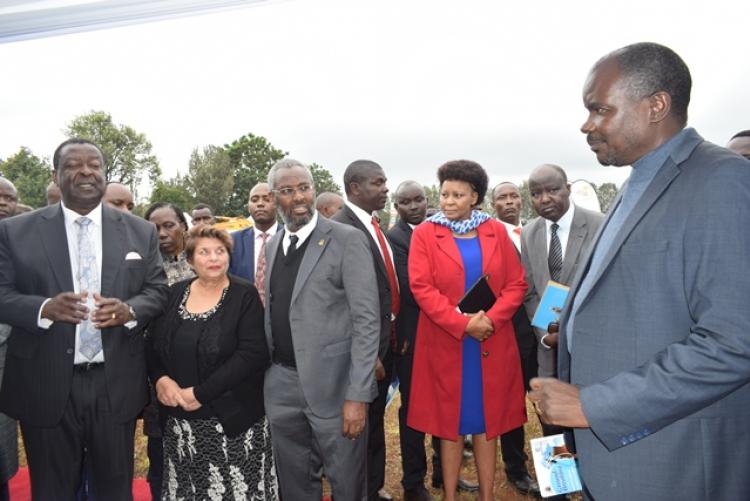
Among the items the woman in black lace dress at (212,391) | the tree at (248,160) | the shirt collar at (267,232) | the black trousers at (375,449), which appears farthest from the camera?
the tree at (248,160)

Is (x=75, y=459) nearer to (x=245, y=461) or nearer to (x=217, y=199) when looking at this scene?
(x=245, y=461)

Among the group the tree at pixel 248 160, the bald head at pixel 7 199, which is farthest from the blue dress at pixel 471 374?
the tree at pixel 248 160

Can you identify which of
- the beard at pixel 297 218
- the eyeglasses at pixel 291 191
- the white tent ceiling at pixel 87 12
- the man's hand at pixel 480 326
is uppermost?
the white tent ceiling at pixel 87 12

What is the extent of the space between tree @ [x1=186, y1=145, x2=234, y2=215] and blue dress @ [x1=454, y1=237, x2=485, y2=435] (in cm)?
4039

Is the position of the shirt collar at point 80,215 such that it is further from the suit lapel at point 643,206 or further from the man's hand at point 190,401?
the suit lapel at point 643,206

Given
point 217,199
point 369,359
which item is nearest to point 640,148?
point 369,359

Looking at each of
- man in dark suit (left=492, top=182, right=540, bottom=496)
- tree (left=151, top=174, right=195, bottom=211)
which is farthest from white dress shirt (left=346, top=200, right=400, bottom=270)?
tree (left=151, top=174, right=195, bottom=211)

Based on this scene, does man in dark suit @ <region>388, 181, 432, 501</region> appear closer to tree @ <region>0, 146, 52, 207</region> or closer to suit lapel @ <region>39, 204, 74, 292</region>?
suit lapel @ <region>39, 204, 74, 292</region>

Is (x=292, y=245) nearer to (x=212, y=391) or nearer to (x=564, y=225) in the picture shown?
(x=212, y=391)

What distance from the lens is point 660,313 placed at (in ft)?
4.59

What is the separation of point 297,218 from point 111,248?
108cm

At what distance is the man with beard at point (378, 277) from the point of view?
347 cm

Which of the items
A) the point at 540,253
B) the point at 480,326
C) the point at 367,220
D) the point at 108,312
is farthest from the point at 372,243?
the point at 108,312

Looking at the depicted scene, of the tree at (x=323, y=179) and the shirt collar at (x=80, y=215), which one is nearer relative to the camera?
the shirt collar at (x=80, y=215)
